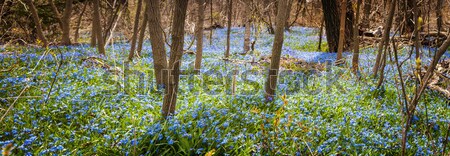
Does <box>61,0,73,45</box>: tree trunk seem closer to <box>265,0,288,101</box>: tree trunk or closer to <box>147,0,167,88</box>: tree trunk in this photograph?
<box>147,0,167,88</box>: tree trunk

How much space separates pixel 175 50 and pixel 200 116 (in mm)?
880

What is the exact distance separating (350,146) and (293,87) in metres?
2.24

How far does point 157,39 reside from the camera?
4.57 meters

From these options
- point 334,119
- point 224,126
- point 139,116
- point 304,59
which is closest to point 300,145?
point 224,126

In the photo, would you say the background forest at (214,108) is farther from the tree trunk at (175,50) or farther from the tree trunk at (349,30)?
the tree trunk at (349,30)

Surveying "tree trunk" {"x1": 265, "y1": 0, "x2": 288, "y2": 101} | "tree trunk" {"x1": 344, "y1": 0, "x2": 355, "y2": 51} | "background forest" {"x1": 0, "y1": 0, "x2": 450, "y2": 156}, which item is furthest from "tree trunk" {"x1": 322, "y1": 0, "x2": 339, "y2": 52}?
"tree trunk" {"x1": 265, "y1": 0, "x2": 288, "y2": 101}

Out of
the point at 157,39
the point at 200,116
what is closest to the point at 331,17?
the point at 157,39

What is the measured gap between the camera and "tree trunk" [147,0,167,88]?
4324 millimetres

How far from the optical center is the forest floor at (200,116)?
292cm

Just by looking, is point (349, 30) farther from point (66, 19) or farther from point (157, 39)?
point (66, 19)

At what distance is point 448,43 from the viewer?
196cm

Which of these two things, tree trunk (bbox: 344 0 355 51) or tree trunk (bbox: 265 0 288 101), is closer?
tree trunk (bbox: 265 0 288 101)

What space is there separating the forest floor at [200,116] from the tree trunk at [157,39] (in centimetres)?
31

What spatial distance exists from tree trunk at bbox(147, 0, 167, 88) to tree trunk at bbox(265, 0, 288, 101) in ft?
4.58
